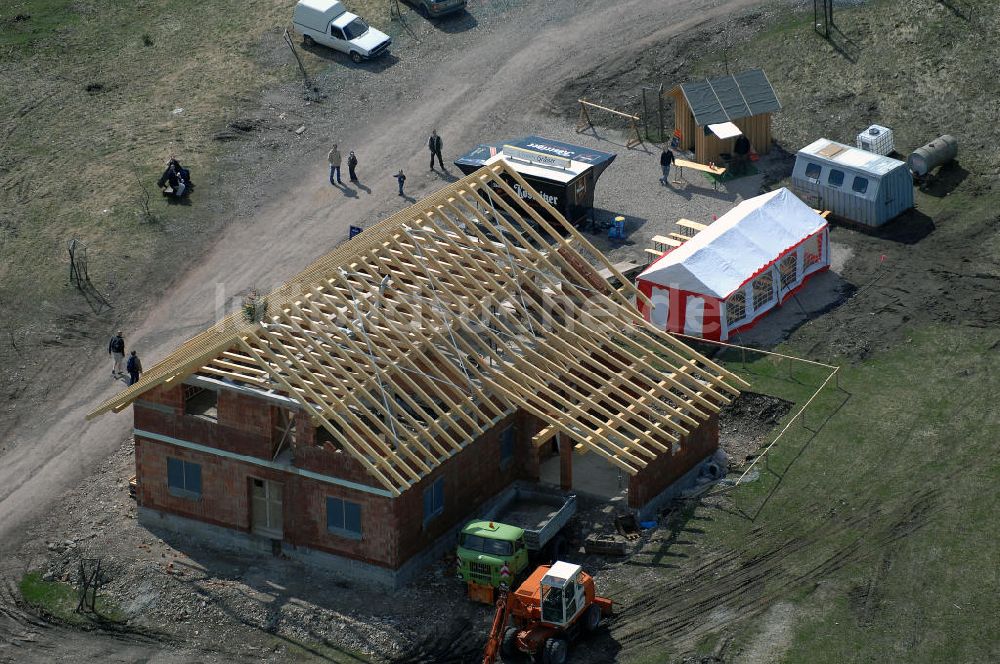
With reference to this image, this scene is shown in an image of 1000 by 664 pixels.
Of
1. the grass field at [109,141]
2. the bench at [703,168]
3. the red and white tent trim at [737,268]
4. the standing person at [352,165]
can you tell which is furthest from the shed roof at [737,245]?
the grass field at [109,141]

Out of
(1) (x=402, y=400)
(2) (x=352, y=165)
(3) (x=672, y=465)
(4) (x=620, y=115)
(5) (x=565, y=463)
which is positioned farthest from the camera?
(4) (x=620, y=115)

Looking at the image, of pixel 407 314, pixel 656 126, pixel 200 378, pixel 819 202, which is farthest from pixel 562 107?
pixel 200 378

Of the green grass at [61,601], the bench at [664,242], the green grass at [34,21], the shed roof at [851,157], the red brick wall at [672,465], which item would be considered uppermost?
the green grass at [34,21]

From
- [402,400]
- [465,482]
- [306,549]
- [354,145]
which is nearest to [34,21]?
[354,145]

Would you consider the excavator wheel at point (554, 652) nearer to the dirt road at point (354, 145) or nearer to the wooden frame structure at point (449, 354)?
the wooden frame structure at point (449, 354)

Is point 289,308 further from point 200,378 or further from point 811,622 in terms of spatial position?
point 811,622

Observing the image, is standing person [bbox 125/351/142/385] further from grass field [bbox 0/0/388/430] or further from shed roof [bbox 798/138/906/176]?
shed roof [bbox 798/138/906/176]

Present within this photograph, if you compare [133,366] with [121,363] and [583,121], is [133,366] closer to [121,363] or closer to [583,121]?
[121,363]

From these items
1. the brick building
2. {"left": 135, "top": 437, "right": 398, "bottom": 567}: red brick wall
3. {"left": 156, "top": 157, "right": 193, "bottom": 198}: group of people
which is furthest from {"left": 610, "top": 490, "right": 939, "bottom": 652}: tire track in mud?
{"left": 156, "top": 157, "right": 193, "bottom": 198}: group of people
